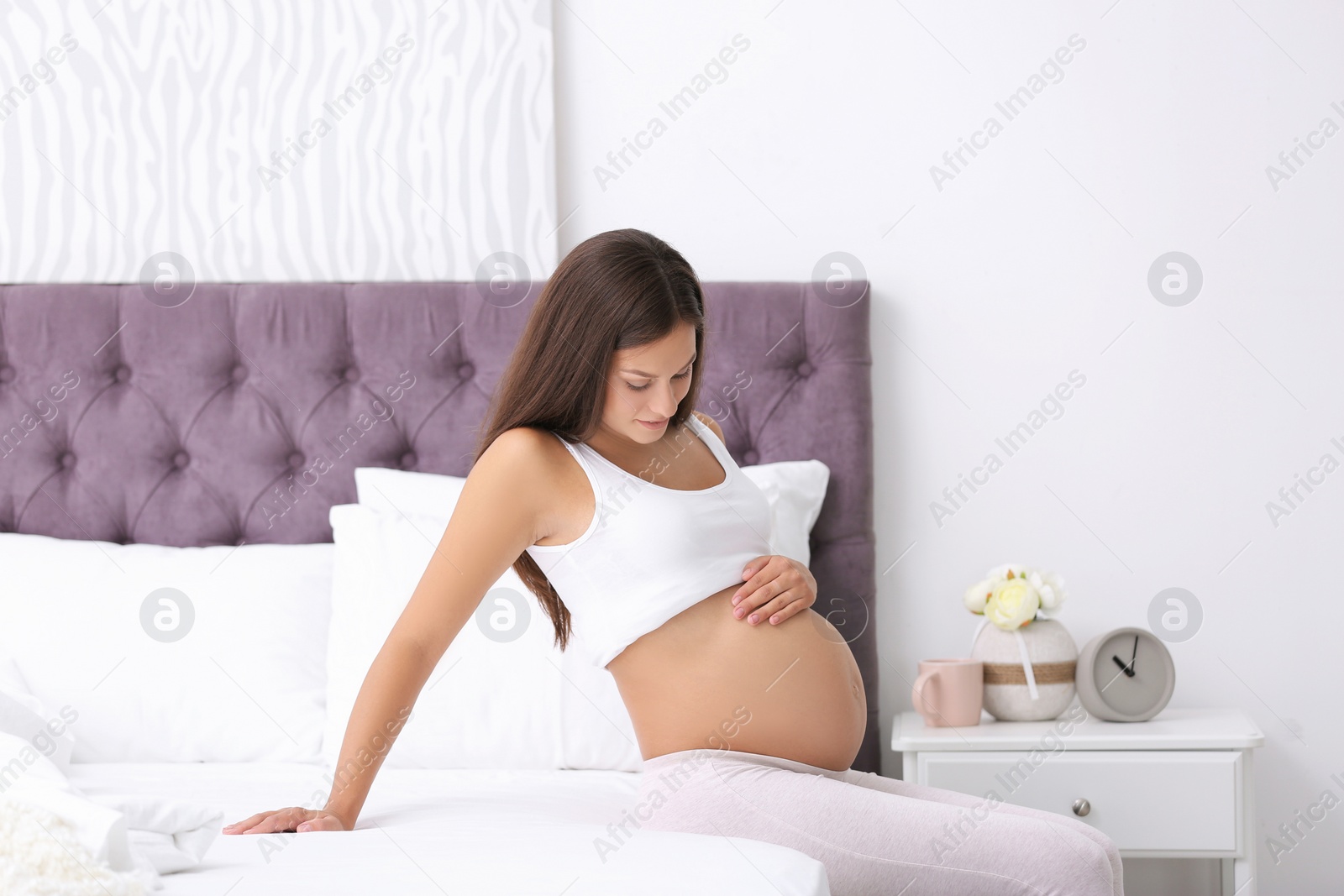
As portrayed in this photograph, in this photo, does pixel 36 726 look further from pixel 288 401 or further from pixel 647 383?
pixel 647 383

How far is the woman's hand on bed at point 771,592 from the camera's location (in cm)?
135

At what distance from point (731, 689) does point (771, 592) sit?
13 centimetres

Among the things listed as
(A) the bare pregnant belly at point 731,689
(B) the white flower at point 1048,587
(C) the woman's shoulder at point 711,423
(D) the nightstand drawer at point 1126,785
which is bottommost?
(D) the nightstand drawer at point 1126,785

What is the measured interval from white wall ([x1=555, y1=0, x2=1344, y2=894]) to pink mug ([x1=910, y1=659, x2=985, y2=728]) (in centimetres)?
29

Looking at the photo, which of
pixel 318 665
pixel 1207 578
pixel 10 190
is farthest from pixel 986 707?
pixel 10 190

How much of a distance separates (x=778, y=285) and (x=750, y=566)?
0.81 metres

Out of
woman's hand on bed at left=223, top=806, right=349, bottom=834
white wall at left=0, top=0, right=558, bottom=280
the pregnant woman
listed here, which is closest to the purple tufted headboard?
white wall at left=0, top=0, right=558, bottom=280

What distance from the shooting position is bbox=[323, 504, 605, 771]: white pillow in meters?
1.71

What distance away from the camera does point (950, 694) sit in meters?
1.83

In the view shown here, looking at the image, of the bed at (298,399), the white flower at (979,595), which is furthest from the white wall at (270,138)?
the white flower at (979,595)

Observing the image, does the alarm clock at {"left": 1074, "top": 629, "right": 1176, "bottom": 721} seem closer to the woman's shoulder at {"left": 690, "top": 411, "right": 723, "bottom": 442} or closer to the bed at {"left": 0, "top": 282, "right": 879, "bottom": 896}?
the bed at {"left": 0, "top": 282, "right": 879, "bottom": 896}

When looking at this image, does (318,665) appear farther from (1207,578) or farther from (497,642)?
(1207,578)

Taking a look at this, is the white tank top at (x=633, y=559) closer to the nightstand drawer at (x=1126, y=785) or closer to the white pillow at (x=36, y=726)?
the nightstand drawer at (x=1126, y=785)

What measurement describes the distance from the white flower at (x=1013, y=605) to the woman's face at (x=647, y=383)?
32.1 inches
